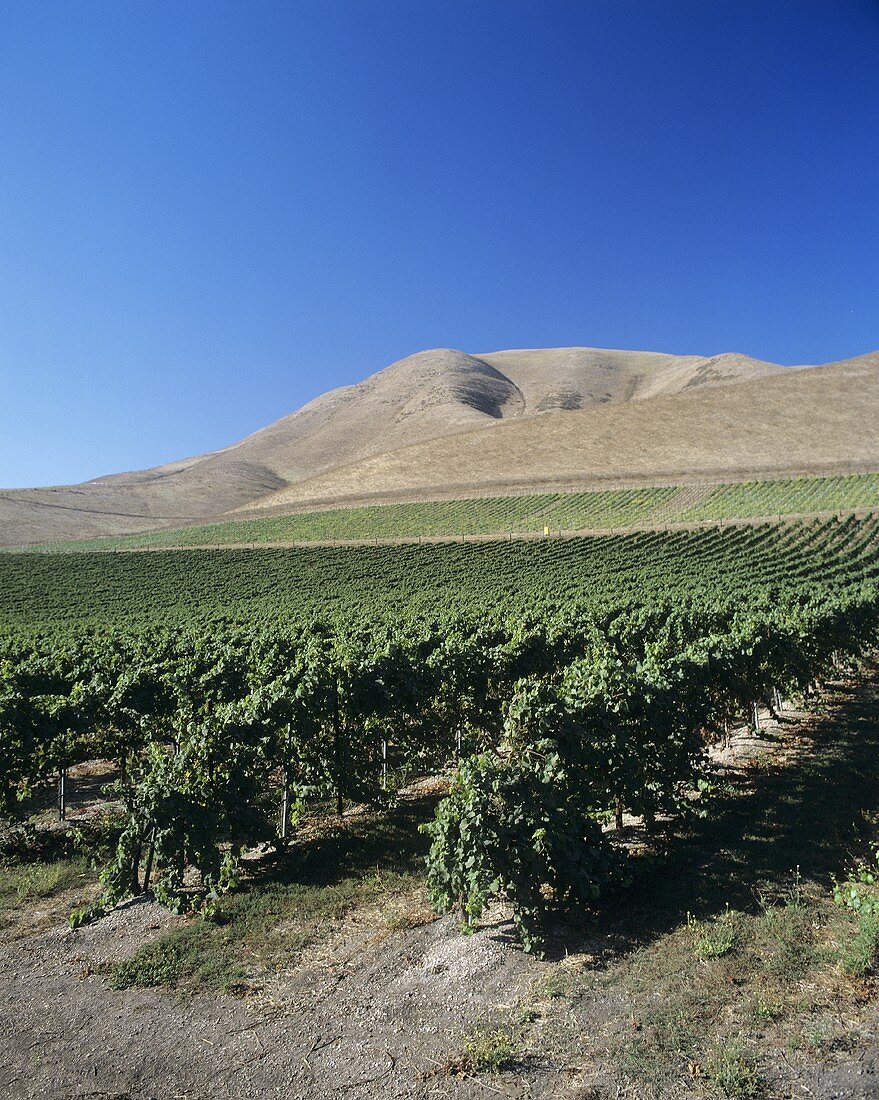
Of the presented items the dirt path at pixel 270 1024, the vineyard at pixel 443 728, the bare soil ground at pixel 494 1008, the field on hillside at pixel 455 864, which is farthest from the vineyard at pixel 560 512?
the dirt path at pixel 270 1024

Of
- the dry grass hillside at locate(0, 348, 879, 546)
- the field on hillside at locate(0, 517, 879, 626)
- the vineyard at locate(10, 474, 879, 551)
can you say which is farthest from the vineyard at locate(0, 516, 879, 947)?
the dry grass hillside at locate(0, 348, 879, 546)

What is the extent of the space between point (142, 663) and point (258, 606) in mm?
21923

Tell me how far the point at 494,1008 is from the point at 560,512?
193ft

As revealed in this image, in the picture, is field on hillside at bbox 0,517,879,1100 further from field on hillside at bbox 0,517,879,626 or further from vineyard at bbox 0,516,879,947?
field on hillside at bbox 0,517,879,626

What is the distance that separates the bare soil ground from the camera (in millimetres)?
4371

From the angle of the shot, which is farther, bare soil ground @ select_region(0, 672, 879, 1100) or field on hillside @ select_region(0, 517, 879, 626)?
field on hillside @ select_region(0, 517, 879, 626)

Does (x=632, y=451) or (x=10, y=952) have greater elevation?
(x=632, y=451)

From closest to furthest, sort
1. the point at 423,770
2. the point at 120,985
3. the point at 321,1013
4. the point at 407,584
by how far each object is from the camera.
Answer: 1. the point at 321,1013
2. the point at 120,985
3. the point at 423,770
4. the point at 407,584

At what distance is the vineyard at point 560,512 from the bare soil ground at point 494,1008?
161 ft

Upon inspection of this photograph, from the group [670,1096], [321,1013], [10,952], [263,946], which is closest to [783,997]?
[670,1096]

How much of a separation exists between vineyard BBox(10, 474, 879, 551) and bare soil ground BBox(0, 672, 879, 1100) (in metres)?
49.0

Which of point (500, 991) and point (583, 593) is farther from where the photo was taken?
point (583, 593)

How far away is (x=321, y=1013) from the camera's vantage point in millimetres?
5406

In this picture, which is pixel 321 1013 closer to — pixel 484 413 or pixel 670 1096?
pixel 670 1096
